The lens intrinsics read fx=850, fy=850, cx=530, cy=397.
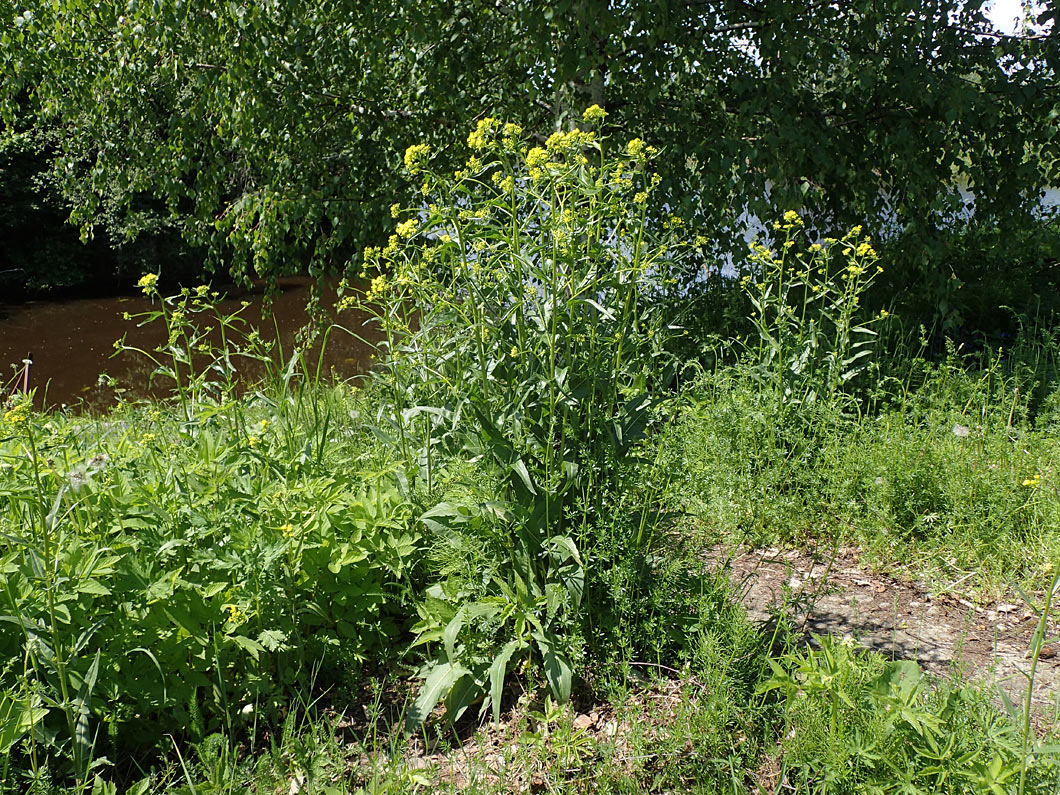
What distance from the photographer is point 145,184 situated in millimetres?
5832

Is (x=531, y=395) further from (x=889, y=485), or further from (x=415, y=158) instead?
(x=889, y=485)

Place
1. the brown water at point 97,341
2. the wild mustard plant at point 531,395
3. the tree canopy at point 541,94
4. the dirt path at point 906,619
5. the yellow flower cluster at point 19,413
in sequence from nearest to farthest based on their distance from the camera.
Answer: the yellow flower cluster at point 19,413
the wild mustard plant at point 531,395
the dirt path at point 906,619
the tree canopy at point 541,94
the brown water at point 97,341

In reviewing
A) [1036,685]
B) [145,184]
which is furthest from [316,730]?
[145,184]

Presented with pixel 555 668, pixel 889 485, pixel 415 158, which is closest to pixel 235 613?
pixel 555 668

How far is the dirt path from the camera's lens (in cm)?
245

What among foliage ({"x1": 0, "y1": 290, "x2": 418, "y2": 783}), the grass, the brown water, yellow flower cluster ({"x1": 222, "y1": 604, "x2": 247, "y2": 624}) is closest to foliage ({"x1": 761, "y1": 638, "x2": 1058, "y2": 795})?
the grass

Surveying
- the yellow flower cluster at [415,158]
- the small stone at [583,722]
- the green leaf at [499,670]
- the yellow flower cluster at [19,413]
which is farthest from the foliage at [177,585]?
the yellow flower cluster at [415,158]

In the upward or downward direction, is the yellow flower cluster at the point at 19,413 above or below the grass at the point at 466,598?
above

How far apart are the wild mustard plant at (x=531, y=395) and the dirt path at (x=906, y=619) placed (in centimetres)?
55

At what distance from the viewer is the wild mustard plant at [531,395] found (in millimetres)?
2279

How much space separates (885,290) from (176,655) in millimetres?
5360

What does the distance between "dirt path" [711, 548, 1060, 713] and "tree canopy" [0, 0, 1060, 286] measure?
8.70 ft

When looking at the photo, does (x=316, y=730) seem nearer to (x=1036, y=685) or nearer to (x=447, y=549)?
(x=447, y=549)

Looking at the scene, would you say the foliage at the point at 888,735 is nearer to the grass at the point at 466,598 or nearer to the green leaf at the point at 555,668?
the grass at the point at 466,598
